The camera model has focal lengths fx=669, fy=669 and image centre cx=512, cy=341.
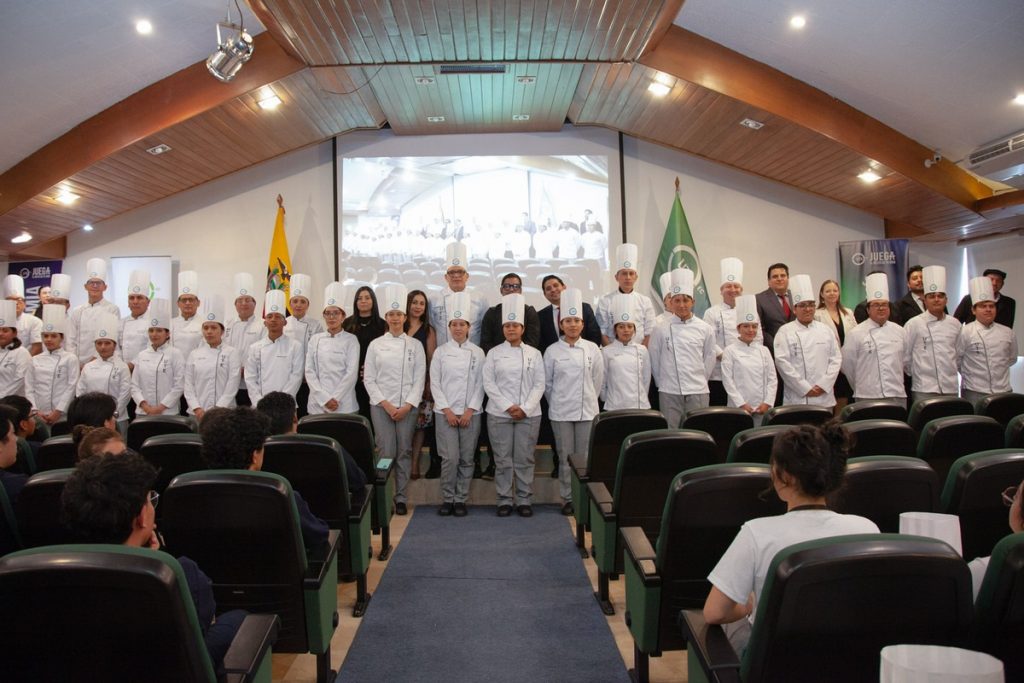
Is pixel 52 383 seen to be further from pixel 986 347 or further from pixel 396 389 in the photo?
pixel 986 347

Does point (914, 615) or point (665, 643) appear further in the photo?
point (665, 643)

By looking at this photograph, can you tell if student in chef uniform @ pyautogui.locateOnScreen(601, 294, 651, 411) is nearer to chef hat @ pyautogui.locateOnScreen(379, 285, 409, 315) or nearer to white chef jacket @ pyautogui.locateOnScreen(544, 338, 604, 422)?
white chef jacket @ pyautogui.locateOnScreen(544, 338, 604, 422)

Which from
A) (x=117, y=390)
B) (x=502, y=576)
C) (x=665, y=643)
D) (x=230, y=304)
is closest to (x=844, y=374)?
(x=502, y=576)

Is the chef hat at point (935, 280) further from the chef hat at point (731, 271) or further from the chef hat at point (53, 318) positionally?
the chef hat at point (53, 318)

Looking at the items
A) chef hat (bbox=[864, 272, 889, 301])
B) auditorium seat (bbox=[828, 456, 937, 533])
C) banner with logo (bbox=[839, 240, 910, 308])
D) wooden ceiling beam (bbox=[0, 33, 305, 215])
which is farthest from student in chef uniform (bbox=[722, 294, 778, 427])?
wooden ceiling beam (bbox=[0, 33, 305, 215])

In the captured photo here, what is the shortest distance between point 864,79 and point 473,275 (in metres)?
4.30

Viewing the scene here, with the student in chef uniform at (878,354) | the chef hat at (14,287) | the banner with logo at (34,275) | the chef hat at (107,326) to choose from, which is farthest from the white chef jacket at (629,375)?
the banner with logo at (34,275)

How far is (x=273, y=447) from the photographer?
2635 millimetres

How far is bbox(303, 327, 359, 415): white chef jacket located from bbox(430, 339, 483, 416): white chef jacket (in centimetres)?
66

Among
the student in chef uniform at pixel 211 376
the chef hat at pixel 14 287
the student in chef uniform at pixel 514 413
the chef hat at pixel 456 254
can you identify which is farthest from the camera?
the chef hat at pixel 14 287

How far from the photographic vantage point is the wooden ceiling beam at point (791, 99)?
582 cm

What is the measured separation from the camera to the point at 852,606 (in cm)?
124

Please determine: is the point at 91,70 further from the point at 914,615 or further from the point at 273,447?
the point at 914,615

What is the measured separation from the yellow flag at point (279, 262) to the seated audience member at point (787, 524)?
6.97 meters
